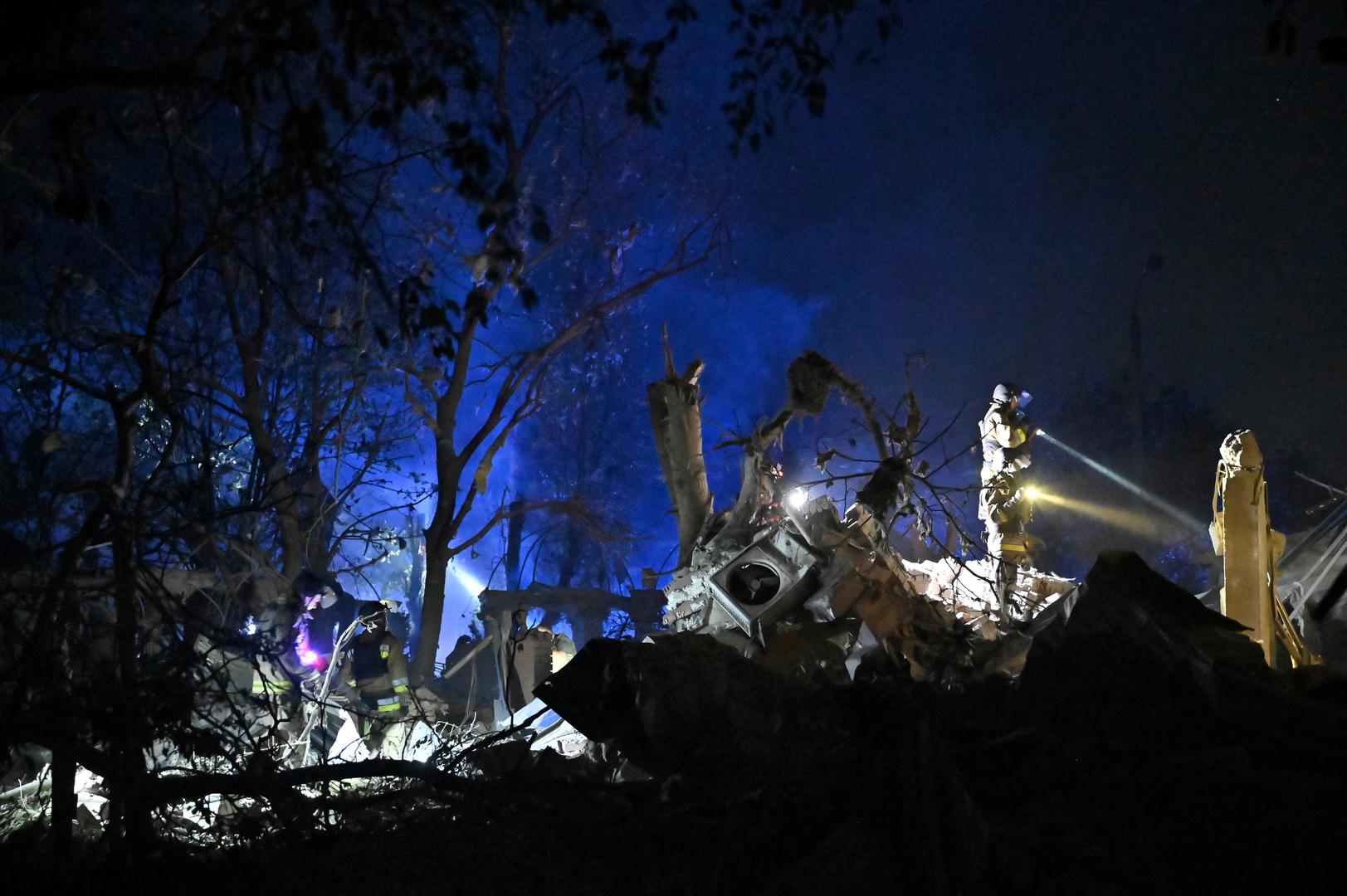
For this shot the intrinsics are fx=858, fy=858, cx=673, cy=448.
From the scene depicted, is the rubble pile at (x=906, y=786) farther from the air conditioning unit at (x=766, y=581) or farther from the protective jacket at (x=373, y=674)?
the protective jacket at (x=373, y=674)

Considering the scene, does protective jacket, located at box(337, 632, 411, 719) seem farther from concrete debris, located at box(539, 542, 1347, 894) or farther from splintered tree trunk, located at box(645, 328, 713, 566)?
concrete debris, located at box(539, 542, 1347, 894)

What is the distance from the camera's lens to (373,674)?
11.4m

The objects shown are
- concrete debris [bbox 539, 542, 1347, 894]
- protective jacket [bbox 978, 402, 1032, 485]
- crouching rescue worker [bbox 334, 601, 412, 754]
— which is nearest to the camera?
concrete debris [bbox 539, 542, 1347, 894]

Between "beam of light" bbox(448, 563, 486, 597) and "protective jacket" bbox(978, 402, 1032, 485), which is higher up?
"beam of light" bbox(448, 563, 486, 597)

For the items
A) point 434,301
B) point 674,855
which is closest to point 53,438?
point 434,301

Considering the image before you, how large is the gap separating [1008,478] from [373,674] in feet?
28.2

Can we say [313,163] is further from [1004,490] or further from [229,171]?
[229,171]

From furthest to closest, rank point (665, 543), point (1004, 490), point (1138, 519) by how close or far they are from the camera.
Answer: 1. point (665, 543)
2. point (1138, 519)
3. point (1004, 490)

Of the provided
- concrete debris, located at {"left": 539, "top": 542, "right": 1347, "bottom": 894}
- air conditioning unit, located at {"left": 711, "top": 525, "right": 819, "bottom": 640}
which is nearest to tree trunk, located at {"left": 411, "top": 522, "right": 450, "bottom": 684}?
air conditioning unit, located at {"left": 711, "top": 525, "right": 819, "bottom": 640}

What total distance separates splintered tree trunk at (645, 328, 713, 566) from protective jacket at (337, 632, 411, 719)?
4.17 meters

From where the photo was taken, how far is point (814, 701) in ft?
18.0

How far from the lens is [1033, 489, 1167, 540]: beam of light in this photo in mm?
23281

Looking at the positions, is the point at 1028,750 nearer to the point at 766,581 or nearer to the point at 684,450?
the point at 766,581

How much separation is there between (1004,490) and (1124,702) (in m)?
5.46
